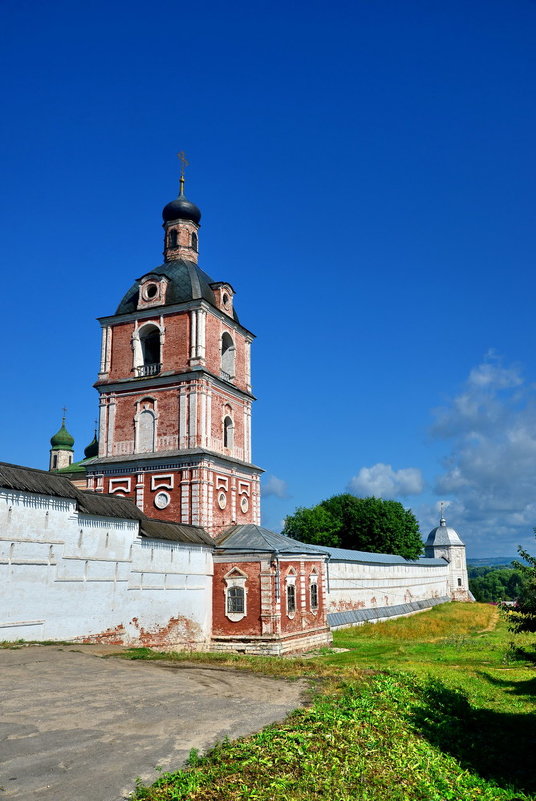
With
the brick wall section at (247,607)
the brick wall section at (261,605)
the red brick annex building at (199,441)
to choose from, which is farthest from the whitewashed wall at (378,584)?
the brick wall section at (247,607)

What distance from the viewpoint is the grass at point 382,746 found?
729 cm

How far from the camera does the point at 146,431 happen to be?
2917cm

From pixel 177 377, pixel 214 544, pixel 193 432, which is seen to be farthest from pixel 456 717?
pixel 177 377

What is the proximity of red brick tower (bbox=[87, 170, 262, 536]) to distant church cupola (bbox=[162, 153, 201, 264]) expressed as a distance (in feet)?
0.97

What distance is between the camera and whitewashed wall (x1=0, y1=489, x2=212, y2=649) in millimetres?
16719

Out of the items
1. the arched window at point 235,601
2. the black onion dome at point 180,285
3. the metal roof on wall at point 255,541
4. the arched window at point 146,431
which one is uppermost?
the black onion dome at point 180,285

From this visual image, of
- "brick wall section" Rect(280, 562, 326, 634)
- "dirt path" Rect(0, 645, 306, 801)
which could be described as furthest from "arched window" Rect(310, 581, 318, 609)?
"dirt path" Rect(0, 645, 306, 801)

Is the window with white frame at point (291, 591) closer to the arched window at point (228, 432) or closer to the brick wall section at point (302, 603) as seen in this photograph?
the brick wall section at point (302, 603)

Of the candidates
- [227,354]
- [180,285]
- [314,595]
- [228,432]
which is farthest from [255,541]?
[180,285]

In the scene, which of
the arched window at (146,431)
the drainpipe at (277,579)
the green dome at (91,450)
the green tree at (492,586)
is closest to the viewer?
the drainpipe at (277,579)

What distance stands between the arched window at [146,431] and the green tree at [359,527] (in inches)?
1032

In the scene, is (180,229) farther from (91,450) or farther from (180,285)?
(91,450)

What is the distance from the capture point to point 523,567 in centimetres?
1249

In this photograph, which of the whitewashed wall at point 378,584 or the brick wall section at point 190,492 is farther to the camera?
the whitewashed wall at point 378,584
